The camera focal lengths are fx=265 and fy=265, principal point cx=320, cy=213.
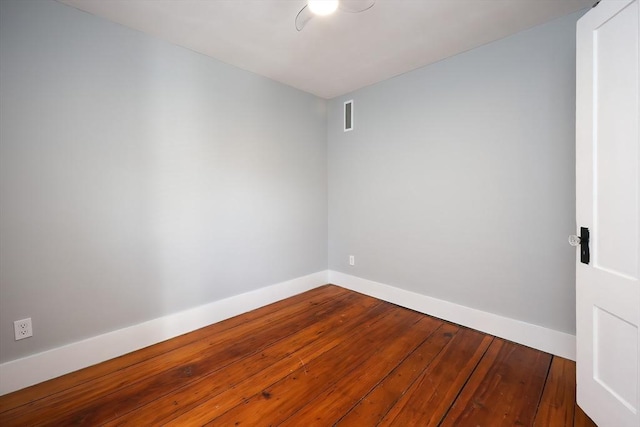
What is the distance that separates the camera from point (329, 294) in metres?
3.41

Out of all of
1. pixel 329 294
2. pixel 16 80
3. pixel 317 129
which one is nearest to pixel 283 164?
pixel 317 129

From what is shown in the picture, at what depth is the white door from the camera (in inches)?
48.9

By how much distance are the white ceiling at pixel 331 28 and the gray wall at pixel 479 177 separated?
0.22 metres

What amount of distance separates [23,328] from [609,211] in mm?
3583

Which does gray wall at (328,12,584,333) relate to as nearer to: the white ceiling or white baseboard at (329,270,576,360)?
white baseboard at (329,270,576,360)

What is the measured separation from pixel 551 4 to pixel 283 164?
265 cm

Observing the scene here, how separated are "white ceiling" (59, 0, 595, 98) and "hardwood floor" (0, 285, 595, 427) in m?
2.60

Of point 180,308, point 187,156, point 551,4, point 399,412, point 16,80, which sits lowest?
point 399,412

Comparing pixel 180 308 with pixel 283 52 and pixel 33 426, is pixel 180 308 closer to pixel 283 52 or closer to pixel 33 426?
pixel 33 426

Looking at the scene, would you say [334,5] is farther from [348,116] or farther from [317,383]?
[317,383]

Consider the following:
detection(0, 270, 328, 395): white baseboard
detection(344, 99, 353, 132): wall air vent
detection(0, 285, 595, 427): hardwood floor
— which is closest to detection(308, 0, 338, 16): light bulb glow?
detection(344, 99, 353, 132): wall air vent

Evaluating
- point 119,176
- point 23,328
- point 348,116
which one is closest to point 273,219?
point 119,176

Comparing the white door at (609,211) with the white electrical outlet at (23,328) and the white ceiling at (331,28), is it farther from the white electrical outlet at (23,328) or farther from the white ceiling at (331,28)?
the white electrical outlet at (23,328)

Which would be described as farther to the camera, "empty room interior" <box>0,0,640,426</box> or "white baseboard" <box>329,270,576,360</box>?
"white baseboard" <box>329,270,576,360</box>
